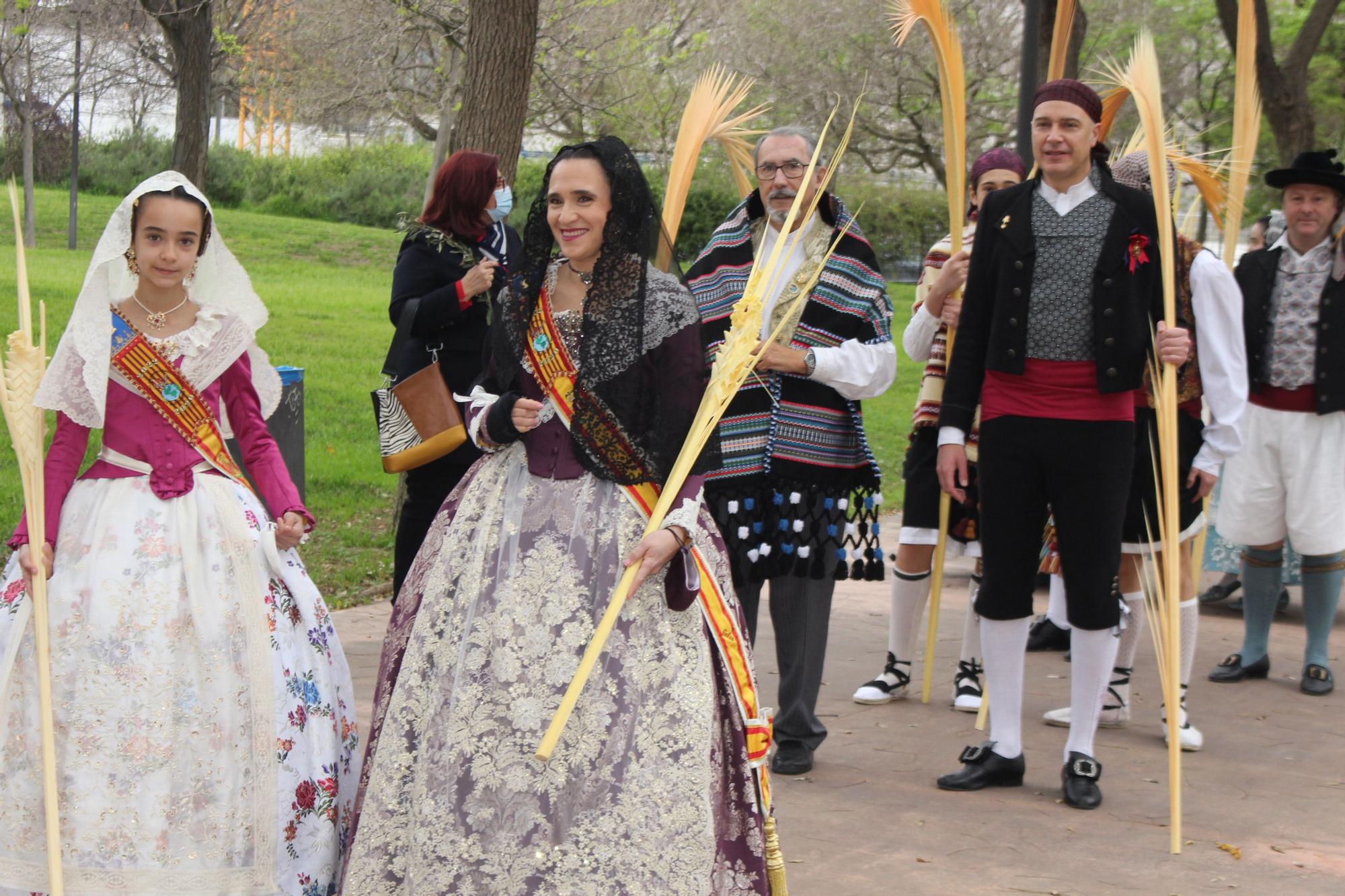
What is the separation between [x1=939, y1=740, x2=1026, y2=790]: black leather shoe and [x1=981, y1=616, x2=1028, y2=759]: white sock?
1.0 inches

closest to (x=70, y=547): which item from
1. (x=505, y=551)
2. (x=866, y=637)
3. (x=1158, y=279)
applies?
(x=505, y=551)

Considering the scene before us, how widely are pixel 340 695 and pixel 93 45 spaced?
71.2ft

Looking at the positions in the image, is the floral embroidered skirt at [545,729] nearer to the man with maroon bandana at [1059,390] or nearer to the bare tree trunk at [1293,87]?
the man with maroon bandana at [1059,390]

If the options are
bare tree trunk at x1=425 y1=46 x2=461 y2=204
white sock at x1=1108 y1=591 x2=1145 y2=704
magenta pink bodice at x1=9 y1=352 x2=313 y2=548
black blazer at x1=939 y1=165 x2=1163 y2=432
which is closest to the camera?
magenta pink bodice at x1=9 y1=352 x2=313 y2=548

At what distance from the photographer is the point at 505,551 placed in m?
3.47

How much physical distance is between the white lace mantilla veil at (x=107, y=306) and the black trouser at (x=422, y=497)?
4.04ft

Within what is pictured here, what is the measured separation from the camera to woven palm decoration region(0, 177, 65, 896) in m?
3.27

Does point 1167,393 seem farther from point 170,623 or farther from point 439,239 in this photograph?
point 170,623

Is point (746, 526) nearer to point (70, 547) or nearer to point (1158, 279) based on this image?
point (1158, 279)

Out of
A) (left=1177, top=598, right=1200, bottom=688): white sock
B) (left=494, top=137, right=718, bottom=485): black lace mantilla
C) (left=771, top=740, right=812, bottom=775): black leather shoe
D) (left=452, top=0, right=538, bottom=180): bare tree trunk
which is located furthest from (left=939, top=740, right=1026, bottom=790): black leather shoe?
(left=452, top=0, right=538, bottom=180): bare tree trunk

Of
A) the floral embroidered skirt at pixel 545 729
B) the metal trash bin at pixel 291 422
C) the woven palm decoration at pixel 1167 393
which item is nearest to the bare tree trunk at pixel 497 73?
the metal trash bin at pixel 291 422

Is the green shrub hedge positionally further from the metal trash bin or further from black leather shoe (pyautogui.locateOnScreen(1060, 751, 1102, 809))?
black leather shoe (pyautogui.locateOnScreen(1060, 751, 1102, 809))

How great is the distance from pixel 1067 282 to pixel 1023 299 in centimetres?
14

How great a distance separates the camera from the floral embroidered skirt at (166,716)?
3414 mm
